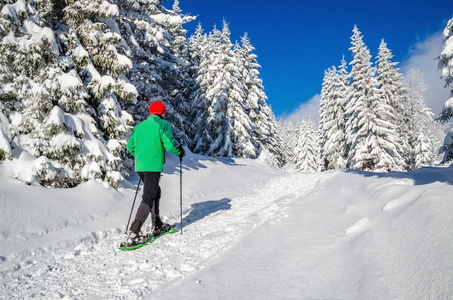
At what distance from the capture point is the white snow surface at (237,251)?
2.22 metres

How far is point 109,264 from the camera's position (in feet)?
10.9

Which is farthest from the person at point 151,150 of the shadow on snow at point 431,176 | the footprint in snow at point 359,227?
the shadow on snow at point 431,176

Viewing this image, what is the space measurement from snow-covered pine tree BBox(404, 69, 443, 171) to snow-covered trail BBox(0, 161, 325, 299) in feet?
99.1

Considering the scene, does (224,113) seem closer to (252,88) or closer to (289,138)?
(252,88)

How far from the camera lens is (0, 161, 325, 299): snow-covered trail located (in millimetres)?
2602

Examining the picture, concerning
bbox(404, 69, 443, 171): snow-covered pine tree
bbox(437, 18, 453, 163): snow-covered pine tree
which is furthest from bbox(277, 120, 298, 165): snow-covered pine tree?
bbox(437, 18, 453, 163): snow-covered pine tree

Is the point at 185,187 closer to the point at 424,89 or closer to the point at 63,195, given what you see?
the point at 63,195

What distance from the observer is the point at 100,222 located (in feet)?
16.2

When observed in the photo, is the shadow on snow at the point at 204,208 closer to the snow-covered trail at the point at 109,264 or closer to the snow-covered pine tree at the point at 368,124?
the snow-covered trail at the point at 109,264

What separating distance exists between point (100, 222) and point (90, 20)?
6.29 metres

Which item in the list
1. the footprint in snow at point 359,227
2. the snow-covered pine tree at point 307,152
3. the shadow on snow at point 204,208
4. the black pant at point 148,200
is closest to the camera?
the footprint in snow at point 359,227

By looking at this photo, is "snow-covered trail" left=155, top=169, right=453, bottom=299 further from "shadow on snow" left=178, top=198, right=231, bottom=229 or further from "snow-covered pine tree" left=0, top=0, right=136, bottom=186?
"snow-covered pine tree" left=0, top=0, right=136, bottom=186

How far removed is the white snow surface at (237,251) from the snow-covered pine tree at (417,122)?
93.2 feet

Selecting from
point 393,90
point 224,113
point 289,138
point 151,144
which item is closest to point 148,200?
point 151,144
